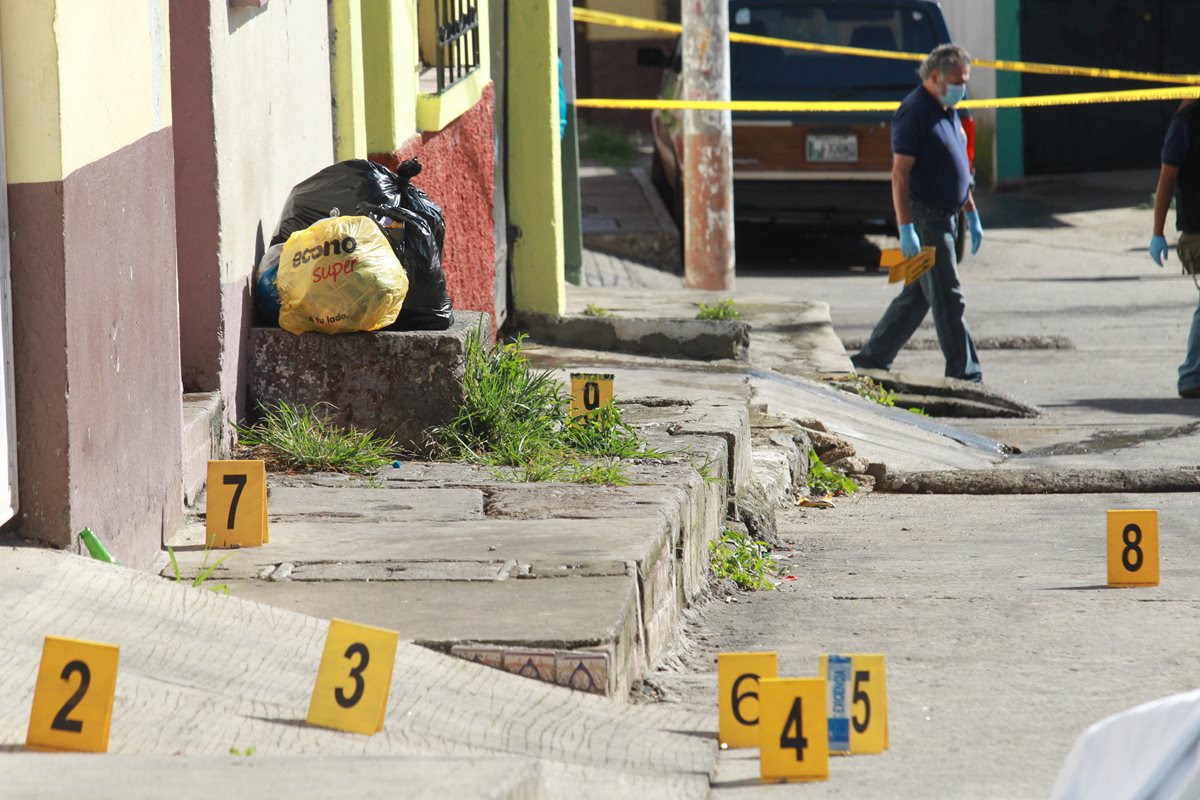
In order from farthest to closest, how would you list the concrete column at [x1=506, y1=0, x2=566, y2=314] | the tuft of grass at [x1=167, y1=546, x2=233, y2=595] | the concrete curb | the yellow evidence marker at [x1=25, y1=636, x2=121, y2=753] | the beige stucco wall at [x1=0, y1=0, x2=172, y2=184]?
1. the concrete column at [x1=506, y1=0, x2=566, y2=314]
2. the concrete curb
3. the tuft of grass at [x1=167, y1=546, x2=233, y2=595]
4. the beige stucco wall at [x1=0, y1=0, x2=172, y2=184]
5. the yellow evidence marker at [x1=25, y1=636, x2=121, y2=753]

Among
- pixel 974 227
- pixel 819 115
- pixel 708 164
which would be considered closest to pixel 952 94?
pixel 974 227

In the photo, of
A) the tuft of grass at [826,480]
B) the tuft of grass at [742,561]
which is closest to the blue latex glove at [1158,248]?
the tuft of grass at [826,480]

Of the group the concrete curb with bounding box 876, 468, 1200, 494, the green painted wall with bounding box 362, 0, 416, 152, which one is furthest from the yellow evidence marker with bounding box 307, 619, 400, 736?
the concrete curb with bounding box 876, 468, 1200, 494

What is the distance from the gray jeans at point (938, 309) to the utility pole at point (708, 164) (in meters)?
2.38

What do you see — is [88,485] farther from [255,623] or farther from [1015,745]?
[1015,745]

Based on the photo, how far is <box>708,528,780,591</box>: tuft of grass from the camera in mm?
5252

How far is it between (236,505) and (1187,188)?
6033 mm

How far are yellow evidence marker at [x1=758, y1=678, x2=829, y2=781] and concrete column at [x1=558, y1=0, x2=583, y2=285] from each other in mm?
8189

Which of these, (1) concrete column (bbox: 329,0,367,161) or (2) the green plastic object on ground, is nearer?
(2) the green plastic object on ground

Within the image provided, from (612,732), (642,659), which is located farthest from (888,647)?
(612,732)

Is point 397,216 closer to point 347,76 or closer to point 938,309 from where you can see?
point 347,76

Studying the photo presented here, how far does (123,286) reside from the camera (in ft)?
13.4

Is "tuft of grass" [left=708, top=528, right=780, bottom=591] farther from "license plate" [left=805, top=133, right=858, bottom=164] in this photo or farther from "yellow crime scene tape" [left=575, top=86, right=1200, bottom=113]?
"license plate" [left=805, top=133, right=858, bottom=164]

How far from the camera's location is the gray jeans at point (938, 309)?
8.91m
